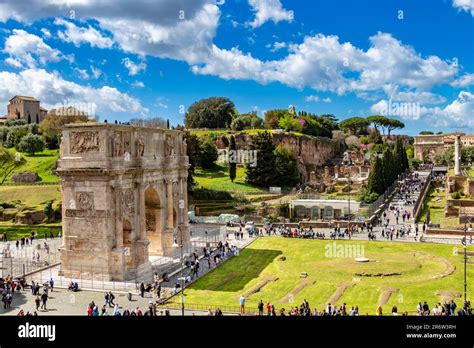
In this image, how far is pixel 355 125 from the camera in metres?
164

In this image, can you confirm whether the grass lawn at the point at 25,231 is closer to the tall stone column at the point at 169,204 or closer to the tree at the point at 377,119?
the tall stone column at the point at 169,204

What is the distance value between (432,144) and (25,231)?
132 metres

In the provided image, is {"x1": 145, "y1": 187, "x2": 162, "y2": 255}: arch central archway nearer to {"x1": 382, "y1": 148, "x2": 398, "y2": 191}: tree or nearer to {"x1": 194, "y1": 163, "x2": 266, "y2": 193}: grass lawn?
{"x1": 194, "y1": 163, "x2": 266, "y2": 193}: grass lawn

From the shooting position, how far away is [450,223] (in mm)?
49594

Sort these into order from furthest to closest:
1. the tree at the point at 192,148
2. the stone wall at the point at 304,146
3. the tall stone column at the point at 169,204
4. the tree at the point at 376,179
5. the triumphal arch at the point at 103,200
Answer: the stone wall at the point at 304,146 < the tree at the point at 192,148 < the tree at the point at 376,179 < the tall stone column at the point at 169,204 < the triumphal arch at the point at 103,200

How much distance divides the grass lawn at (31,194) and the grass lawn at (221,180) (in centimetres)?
1948

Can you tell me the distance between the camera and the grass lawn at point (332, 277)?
94.1 ft

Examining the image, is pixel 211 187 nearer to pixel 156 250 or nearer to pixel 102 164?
pixel 156 250

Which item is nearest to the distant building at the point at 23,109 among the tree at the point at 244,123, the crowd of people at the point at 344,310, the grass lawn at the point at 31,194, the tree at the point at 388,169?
the tree at the point at 244,123

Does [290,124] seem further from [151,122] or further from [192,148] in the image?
[151,122]

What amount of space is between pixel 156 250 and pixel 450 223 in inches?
1100

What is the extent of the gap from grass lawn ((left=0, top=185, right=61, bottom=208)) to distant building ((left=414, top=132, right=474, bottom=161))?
107977mm
